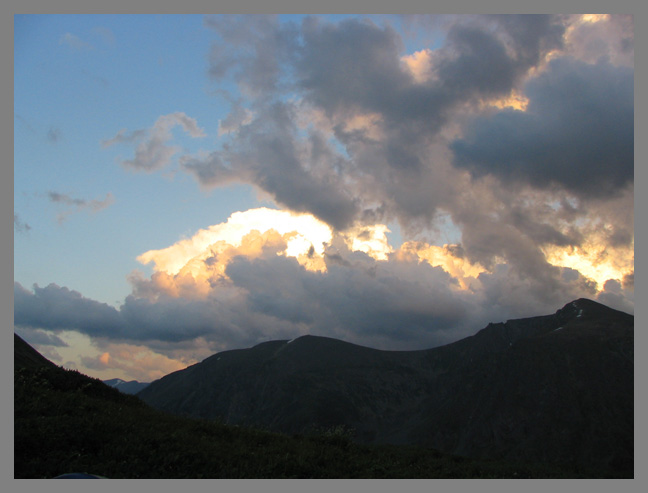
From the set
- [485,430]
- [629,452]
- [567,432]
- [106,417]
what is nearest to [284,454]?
[106,417]

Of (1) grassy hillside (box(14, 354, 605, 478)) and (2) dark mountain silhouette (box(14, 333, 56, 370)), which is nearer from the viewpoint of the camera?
(1) grassy hillside (box(14, 354, 605, 478))

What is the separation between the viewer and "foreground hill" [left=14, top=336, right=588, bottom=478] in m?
22.8

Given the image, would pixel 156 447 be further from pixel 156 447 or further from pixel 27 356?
pixel 27 356

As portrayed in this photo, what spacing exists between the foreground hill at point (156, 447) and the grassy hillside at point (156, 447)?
0.17 ft

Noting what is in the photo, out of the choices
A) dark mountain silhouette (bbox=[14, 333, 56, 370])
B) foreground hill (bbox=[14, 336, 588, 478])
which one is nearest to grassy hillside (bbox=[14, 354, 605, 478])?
foreground hill (bbox=[14, 336, 588, 478])

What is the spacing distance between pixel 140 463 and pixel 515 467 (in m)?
26.0

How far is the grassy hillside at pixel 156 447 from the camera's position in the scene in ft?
74.8

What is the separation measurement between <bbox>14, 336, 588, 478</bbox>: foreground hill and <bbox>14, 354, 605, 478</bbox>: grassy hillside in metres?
0.05

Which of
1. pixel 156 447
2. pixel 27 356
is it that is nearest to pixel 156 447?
pixel 156 447

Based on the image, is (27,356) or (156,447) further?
(27,356)

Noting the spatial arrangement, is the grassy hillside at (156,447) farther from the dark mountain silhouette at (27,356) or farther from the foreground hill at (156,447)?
the dark mountain silhouette at (27,356)

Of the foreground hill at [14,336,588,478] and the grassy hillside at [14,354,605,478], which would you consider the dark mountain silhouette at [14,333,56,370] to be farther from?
the grassy hillside at [14,354,605,478]

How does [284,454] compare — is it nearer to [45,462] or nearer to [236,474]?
[236,474]

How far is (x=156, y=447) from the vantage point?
1003 inches
